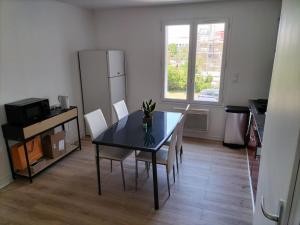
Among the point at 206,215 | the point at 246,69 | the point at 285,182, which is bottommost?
the point at 206,215

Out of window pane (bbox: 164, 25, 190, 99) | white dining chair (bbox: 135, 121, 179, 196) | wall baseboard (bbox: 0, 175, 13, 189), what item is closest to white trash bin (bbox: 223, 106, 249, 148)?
window pane (bbox: 164, 25, 190, 99)

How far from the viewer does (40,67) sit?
328 centimetres

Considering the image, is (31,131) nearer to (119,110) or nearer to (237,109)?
(119,110)

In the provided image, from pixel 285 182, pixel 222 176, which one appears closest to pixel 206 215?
pixel 222 176

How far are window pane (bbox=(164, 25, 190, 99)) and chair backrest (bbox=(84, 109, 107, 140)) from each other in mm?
1875

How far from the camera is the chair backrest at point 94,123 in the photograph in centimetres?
264

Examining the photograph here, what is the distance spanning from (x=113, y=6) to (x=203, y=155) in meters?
3.16

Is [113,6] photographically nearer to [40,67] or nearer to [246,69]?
[40,67]

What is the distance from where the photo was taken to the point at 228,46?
3758mm

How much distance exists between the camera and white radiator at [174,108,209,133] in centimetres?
416

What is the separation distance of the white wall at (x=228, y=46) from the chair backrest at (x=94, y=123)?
1785 millimetres

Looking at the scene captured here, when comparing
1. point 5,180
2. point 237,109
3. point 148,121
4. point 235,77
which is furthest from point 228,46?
Answer: point 5,180

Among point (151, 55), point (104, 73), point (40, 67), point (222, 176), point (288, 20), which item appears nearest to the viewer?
point (288, 20)

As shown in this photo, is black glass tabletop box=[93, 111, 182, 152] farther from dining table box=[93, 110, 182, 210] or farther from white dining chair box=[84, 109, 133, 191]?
white dining chair box=[84, 109, 133, 191]
